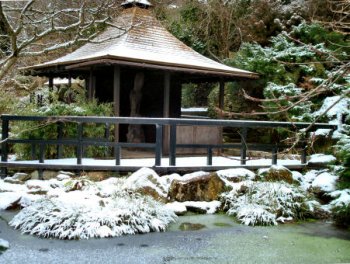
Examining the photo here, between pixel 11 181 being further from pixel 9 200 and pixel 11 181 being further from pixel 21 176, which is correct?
pixel 9 200

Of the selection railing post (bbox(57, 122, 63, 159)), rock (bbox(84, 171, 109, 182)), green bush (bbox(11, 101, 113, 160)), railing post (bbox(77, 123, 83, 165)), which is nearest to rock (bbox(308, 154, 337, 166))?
rock (bbox(84, 171, 109, 182))

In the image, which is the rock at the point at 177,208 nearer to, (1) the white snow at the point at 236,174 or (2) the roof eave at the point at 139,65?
(1) the white snow at the point at 236,174

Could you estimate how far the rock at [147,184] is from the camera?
7.32 m

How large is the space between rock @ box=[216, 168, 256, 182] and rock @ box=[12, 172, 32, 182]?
399 cm

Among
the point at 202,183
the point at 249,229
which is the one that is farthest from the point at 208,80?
the point at 249,229

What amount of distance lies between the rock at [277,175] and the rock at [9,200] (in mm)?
4752

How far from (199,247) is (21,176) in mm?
4595

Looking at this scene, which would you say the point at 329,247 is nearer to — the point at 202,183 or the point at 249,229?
the point at 249,229

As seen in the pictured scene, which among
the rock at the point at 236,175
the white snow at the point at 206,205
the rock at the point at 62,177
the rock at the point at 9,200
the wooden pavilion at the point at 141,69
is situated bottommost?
the white snow at the point at 206,205

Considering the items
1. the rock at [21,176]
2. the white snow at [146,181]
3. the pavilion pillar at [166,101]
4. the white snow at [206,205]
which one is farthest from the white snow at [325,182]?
the rock at [21,176]

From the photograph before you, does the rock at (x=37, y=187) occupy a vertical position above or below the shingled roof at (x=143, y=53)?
below

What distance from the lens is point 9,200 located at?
715 cm

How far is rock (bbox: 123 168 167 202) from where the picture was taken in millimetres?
7316

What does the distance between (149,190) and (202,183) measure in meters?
1.08
